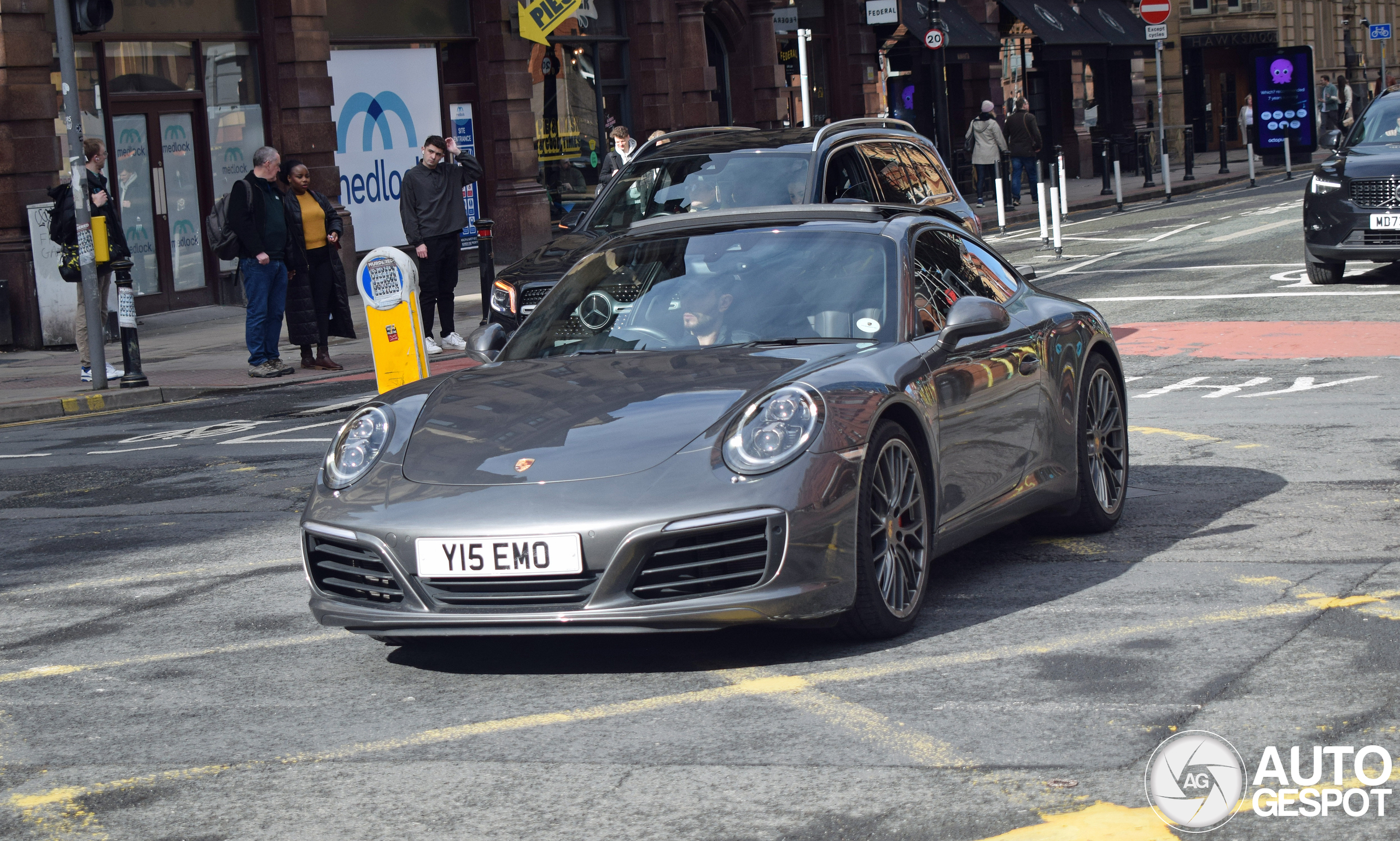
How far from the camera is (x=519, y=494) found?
505 centimetres

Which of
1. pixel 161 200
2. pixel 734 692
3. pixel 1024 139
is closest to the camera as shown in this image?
pixel 734 692

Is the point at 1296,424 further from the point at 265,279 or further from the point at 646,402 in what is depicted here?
the point at 265,279

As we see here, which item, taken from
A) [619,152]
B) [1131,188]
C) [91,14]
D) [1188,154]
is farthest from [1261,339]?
A: [1188,154]

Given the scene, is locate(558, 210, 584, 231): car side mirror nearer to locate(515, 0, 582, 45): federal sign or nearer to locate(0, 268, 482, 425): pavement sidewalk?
locate(0, 268, 482, 425): pavement sidewalk

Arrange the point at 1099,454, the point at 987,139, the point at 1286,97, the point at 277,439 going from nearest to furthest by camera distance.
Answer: the point at 1099,454
the point at 277,439
the point at 987,139
the point at 1286,97

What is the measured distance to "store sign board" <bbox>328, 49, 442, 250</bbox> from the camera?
2442cm

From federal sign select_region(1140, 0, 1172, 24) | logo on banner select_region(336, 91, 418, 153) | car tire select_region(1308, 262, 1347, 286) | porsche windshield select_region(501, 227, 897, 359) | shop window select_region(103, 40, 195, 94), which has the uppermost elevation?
federal sign select_region(1140, 0, 1172, 24)

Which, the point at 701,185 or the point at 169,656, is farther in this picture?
the point at 701,185

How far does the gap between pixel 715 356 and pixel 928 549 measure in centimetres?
92

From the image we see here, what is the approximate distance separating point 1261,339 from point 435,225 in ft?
24.3

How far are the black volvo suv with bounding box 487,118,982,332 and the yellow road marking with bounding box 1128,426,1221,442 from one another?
71.7 inches

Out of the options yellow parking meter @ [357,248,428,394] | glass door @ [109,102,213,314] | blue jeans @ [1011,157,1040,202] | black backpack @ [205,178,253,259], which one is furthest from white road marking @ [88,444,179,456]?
blue jeans @ [1011,157,1040,202]

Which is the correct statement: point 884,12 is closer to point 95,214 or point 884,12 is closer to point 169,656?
point 95,214

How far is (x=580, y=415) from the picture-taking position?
5410 mm
